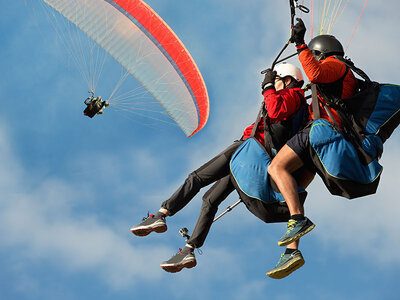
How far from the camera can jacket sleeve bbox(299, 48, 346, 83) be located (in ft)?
19.7

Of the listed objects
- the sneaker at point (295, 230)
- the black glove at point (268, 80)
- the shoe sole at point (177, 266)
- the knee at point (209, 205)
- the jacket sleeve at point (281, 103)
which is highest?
the black glove at point (268, 80)

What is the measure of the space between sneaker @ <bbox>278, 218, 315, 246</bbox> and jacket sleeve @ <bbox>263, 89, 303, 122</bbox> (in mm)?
1069

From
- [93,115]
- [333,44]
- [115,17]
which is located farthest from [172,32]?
[333,44]

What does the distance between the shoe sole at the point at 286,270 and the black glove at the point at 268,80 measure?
1774mm

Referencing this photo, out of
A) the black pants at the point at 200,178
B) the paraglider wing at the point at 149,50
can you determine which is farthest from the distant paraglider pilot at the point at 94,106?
the black pants at the point at 200,178

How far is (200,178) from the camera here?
6.75 meters

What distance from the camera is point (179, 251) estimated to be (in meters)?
6.89

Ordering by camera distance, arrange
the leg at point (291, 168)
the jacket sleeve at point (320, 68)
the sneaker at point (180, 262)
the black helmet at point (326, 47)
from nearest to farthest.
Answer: the jacket sleeve at point (320, 68) < the leg at point (291, 168) < the black helmet at point (326, 47) < the sneaker at point (180, 262)

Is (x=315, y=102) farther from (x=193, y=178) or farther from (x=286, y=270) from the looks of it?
(x=286, y=270)

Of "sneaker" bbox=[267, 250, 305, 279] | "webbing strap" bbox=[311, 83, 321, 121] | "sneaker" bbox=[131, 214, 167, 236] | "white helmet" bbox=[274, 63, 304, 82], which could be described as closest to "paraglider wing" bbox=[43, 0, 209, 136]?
"white helmet" bbox=[274, 63, 304, 82]

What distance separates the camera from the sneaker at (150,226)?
6.73 m

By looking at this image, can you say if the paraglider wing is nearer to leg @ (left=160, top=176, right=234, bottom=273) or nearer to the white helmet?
the white helmet

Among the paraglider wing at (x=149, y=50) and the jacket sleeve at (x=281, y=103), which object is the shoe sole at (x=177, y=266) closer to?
the jacket sleeve at (x=281, y=103)

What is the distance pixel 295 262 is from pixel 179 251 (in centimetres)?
145
